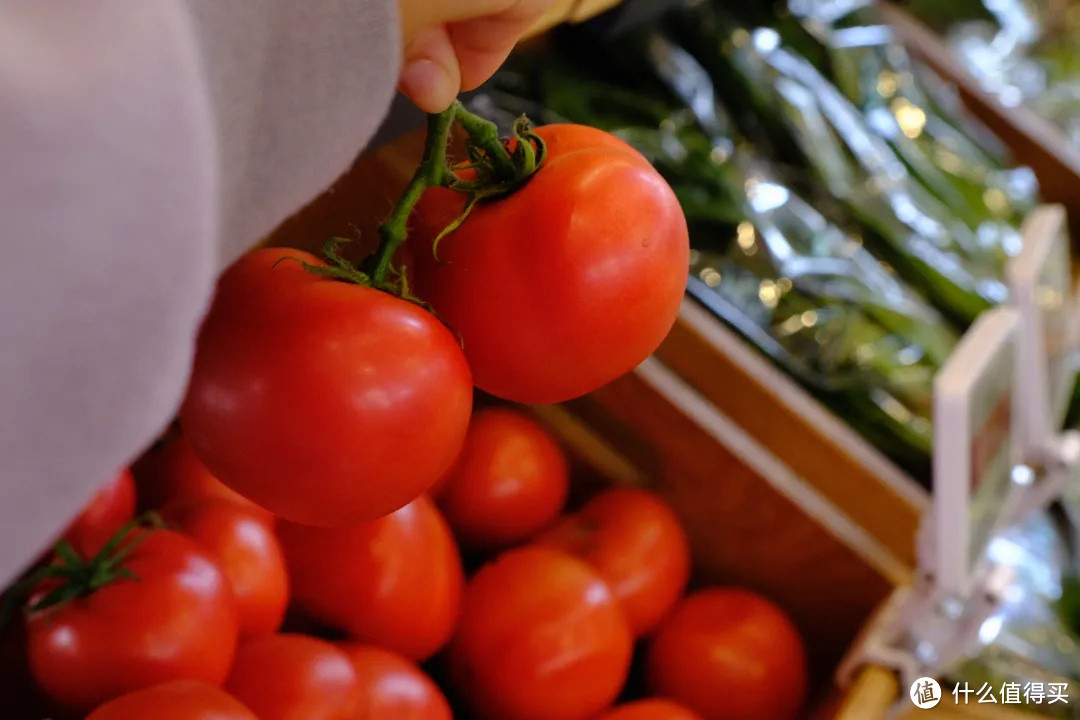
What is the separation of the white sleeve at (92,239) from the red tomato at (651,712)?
26.8 inches

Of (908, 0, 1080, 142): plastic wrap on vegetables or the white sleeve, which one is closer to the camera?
the white sleeve

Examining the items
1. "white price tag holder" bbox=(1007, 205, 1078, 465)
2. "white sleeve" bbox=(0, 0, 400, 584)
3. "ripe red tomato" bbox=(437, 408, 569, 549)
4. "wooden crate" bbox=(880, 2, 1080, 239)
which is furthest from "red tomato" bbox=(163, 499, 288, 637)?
"wooden crate" bbox=(880, 2, 1080, 239)

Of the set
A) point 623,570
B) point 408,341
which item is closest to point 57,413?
point 408,341

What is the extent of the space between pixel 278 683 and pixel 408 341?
382 millimetres

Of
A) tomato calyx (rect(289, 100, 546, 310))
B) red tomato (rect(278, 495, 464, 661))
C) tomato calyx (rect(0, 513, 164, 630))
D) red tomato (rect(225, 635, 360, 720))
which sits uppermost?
tomato calyx (rect(289, 100, 546, 310))

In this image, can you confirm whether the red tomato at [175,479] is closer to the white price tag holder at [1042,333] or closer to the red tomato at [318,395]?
the red tomato at [318,395]

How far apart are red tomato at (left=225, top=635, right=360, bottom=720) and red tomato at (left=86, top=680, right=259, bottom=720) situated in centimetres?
7

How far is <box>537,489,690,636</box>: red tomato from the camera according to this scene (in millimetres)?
934

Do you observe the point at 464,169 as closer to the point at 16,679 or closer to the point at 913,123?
the point at 16,679

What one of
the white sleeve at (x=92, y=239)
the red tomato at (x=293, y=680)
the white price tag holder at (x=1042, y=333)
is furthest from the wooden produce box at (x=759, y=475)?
the white sleeve at (x=92, y=239)

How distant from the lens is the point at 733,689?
3.00 feet

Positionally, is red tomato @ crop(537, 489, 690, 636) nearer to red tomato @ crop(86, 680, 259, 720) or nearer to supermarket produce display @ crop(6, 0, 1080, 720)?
supermarket produce display @ crop(6, 0, 1080, 720)

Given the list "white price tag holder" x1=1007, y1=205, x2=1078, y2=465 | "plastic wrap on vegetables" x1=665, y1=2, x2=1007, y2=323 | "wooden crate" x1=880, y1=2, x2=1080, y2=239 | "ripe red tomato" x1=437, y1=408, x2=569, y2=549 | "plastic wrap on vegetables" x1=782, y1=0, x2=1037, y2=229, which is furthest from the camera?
"wooden crate" x1=880, y1=2, x2=1080, y2=239

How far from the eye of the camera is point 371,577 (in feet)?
2.45
